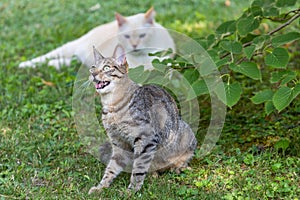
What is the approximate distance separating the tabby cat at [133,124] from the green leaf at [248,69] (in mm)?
488

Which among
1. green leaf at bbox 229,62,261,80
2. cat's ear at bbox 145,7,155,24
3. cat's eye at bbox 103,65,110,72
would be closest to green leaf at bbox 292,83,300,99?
green leaf at bbox 229,62,261,80

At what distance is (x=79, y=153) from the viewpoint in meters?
3.75

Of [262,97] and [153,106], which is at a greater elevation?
[153,106]

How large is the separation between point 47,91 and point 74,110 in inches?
17.9

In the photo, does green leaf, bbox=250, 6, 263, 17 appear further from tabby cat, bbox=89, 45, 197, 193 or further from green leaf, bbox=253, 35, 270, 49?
tabby cat, bbox=89, 45, 197, 193

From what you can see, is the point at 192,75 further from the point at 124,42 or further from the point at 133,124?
the point at 124,42

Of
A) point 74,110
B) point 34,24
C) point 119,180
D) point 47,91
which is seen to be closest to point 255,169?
point 119,180

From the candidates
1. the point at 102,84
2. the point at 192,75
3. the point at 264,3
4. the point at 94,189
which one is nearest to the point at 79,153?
the point at 94,189

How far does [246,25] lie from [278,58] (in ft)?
1.29

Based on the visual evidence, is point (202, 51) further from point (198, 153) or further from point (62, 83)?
point (62, 83)

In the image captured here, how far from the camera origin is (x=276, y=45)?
3.42 m

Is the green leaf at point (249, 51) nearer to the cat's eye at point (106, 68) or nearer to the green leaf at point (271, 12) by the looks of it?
the green leaf at point (271, 12)

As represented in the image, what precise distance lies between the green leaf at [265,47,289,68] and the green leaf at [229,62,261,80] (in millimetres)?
90

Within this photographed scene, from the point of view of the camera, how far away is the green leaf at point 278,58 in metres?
3.29
